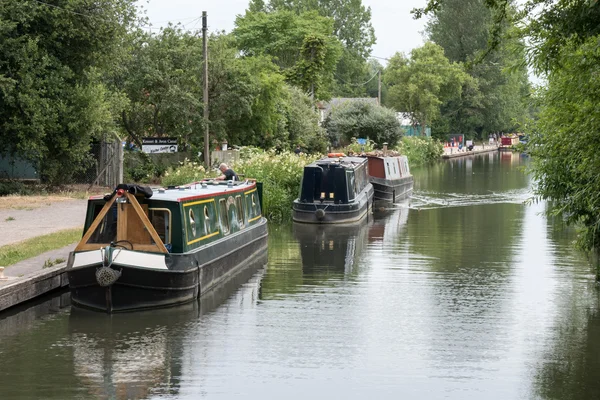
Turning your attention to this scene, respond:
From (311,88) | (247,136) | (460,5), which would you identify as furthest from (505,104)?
(247,136)

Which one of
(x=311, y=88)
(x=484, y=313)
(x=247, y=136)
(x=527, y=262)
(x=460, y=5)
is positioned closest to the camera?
(x=484, y=313)

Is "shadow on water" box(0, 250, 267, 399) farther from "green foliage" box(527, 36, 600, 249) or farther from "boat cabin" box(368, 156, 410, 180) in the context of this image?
"boat cabin" box(368, 156, 410, 180)

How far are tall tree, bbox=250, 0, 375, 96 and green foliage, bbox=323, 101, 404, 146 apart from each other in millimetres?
41427

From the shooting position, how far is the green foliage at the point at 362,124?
59.1 meters

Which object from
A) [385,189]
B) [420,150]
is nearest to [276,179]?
[385,189]

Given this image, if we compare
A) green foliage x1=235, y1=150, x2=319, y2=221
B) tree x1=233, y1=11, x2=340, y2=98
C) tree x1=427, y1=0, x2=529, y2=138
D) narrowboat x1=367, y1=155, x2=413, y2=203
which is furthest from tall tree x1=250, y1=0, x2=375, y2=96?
green foliage x1=235, y1=150, x2=319, y2=221

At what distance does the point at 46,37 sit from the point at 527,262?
15116mm

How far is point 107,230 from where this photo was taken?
47.6 ft

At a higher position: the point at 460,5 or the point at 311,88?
the point at 460,5

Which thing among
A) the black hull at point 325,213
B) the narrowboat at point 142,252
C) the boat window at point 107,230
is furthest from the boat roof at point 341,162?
the boat window at point 107,230

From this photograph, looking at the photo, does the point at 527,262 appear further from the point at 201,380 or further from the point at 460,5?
the point at 460,5

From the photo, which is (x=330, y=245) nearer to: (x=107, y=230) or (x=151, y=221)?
(x=151, y=221)

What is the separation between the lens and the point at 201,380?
36.3 ft

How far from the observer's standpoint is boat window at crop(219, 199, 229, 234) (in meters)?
17.9
